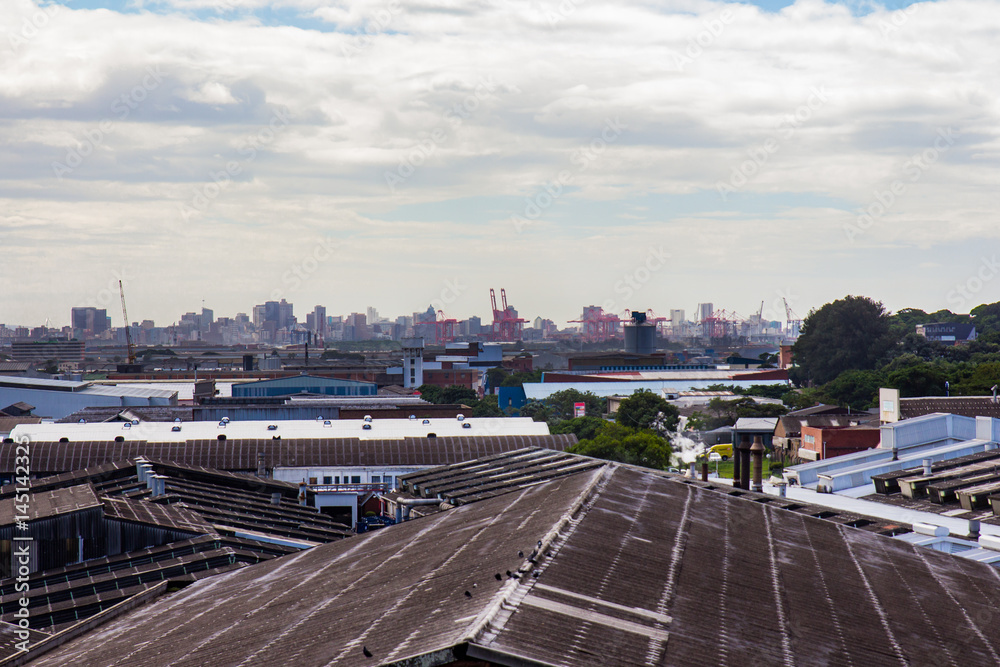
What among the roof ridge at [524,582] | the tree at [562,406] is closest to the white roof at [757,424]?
the tree at [562,406]

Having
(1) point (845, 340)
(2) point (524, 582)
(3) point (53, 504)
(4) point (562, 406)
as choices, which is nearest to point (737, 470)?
(3) point (53, 504)

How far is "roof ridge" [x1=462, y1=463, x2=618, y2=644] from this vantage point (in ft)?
21.8

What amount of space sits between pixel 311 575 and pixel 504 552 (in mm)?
3046

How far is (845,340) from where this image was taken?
79.8 metres

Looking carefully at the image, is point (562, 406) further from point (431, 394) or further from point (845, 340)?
point (845, 340)

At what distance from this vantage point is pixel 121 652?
31.1 feet

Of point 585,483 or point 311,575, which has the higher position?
point 585,483

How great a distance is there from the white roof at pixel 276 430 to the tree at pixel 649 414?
12.9 m

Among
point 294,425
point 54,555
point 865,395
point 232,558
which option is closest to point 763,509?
point 232,558

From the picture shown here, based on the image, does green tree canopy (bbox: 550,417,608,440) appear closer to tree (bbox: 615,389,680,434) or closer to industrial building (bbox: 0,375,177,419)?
tree (bbox: 615,389,680,434)

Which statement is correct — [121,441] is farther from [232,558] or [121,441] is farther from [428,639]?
[428,639]

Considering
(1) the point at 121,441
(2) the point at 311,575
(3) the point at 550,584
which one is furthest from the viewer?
(1) the point at 121,441

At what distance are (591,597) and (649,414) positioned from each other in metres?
39.1

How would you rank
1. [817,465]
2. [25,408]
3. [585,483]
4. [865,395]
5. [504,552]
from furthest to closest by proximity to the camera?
[865,395] → [25,408] → [817,465] → [585,483] → [504,552]
